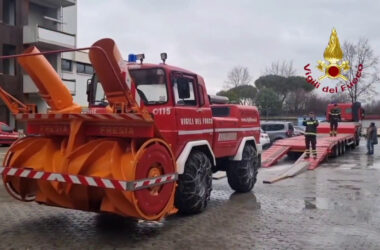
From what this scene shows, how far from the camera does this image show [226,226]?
686cm

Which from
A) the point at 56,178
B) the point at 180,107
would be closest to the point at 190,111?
the point at 180,107

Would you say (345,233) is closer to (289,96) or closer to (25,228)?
(25,228)

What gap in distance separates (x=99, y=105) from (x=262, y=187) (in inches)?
191

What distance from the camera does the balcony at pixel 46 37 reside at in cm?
2942

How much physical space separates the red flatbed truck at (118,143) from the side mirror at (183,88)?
17 millimetres

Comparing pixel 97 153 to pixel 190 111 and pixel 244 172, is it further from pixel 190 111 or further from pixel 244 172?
pixel 244 172

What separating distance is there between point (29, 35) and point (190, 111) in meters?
25.3

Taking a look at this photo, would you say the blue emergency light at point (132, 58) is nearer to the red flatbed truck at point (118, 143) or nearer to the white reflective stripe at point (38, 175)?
the red flatbed truck at point (118, 143)

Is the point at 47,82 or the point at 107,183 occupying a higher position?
the point at 47,82

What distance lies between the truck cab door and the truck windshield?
0.18m

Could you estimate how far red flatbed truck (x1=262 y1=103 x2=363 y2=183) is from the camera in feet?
49.7

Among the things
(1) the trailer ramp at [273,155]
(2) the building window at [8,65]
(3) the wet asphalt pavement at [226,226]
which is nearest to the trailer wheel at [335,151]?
(1) the trailer ramp at [273,155]

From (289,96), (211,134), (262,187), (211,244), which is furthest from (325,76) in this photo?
(289,96)

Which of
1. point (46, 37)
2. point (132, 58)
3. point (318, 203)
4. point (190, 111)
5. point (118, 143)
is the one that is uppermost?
point (46, 37)
